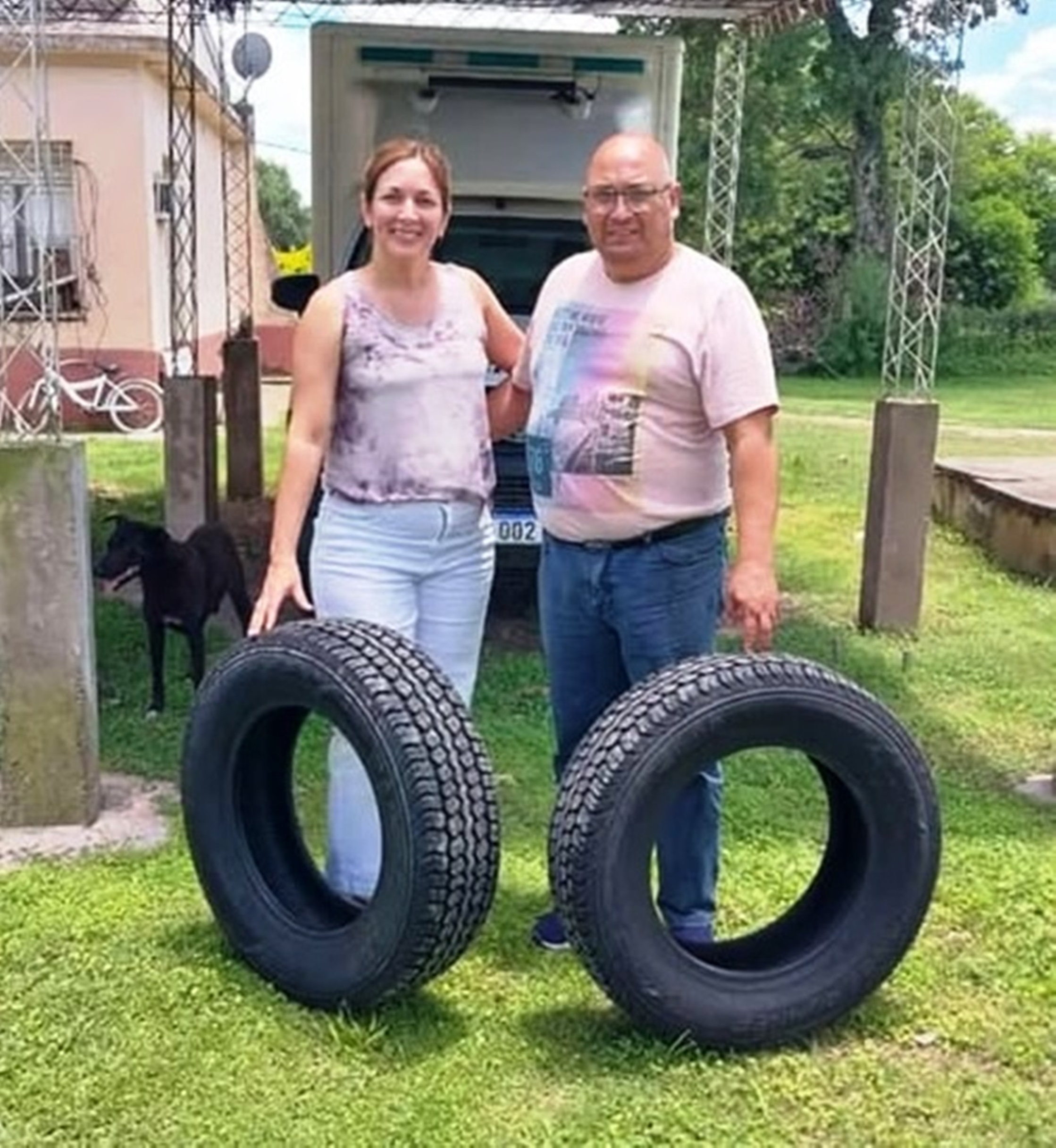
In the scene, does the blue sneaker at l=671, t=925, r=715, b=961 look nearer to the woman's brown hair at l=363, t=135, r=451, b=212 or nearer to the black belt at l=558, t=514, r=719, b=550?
the black belt at l=558, t=514, r=719, b=550

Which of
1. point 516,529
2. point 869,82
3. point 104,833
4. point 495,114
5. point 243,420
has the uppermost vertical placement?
point 869,82

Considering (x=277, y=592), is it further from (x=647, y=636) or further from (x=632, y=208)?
(x=632, y=208)

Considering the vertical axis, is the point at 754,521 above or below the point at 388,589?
above

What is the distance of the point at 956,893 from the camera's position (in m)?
3.98

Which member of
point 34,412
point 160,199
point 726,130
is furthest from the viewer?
point 160,199

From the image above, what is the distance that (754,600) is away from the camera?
121 inches

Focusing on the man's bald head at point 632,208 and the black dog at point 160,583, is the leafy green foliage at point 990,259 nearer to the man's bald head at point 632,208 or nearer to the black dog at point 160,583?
the black dog at point 160,583

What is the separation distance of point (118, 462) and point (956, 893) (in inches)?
385

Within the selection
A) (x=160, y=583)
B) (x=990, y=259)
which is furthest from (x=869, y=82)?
(x=160, y=583)

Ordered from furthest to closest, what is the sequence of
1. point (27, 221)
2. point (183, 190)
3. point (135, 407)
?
point (135, 407)
point (183, 190)
point (27, 221)

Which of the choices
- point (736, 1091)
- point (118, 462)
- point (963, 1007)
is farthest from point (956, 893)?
point (118, 462)

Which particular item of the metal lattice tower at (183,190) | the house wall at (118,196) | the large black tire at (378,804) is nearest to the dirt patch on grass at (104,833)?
the large black tire at (378,804)

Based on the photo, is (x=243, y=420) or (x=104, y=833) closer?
(x=104, y=833)

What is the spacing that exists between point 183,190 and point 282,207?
33.0m
